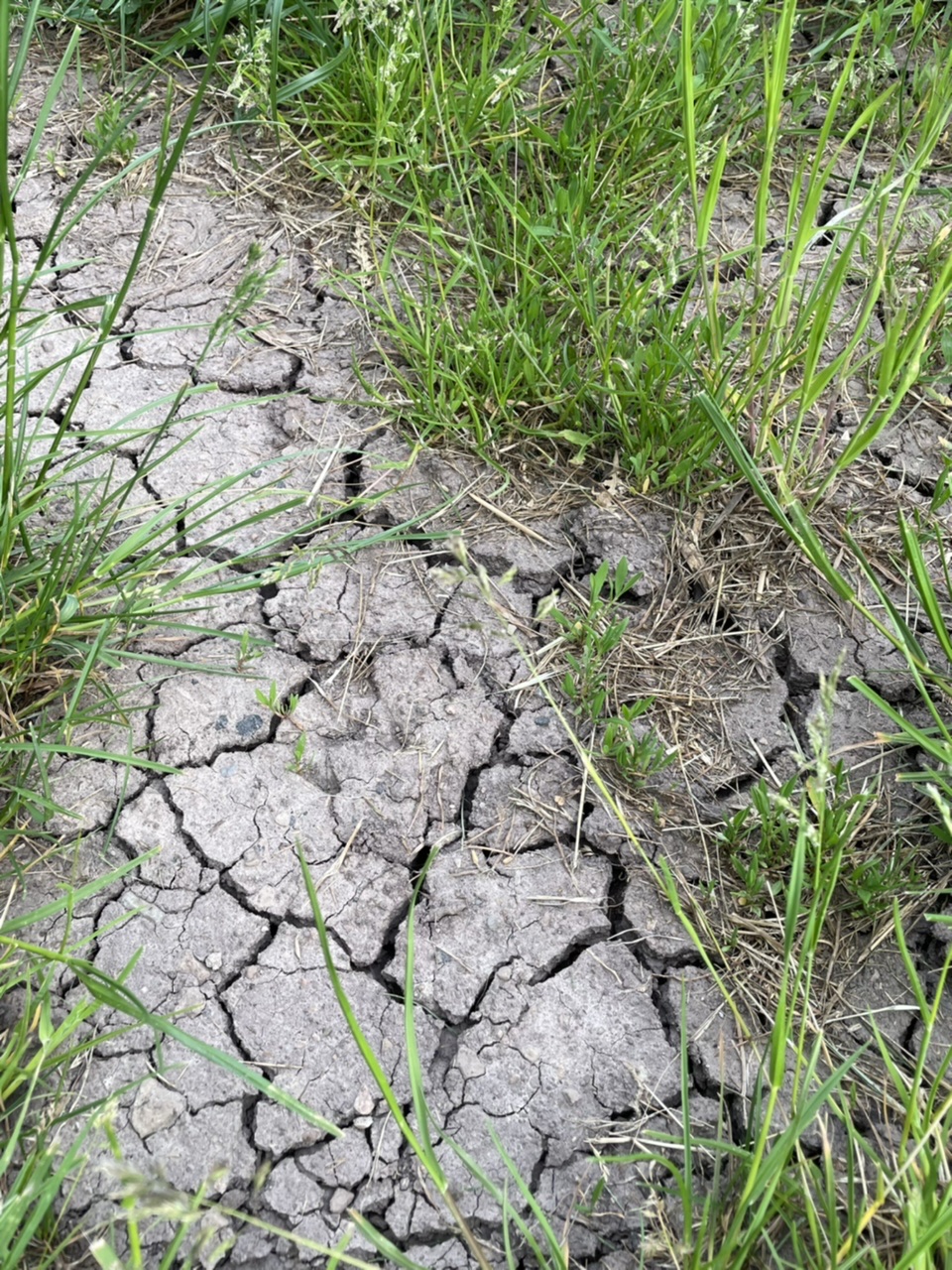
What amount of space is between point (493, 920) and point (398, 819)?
24 cm

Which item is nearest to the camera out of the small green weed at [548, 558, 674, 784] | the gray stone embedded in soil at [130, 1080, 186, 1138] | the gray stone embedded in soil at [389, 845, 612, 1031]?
the gray stone embedded in soil at [130, 1080, 186, 1138]

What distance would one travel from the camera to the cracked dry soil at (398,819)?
1.51 m

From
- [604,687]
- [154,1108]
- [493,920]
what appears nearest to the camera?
[154,1108]

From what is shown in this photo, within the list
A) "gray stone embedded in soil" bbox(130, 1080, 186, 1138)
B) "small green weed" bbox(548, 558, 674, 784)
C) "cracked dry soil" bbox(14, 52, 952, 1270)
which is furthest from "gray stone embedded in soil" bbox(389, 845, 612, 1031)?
"gray stone embedded in soil" bbox(130, 1080, 186, 1138)

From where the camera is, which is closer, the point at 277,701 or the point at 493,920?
the point at 493,920

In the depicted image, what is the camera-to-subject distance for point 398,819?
1792 mm

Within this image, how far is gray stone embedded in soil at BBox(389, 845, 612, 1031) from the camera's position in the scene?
1.65 metres

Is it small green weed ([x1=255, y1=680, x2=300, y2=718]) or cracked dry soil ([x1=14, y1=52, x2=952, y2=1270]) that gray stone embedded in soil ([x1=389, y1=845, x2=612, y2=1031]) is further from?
small green weed ([x1=255, y1=680, x2=300, y2=718])

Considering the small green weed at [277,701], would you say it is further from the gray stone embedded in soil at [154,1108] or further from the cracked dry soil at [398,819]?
the gray stone embedded in soil at [154,1108]

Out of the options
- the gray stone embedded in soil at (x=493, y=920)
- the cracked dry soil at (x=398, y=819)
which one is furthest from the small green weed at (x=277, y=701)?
Answer: the gray stone embedded in soil at (x=493, y=920)

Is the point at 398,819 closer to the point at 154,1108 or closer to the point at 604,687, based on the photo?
the point at 604,687

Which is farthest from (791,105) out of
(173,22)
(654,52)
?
(173,22)

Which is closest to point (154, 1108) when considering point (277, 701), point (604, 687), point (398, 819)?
point (398, 819)

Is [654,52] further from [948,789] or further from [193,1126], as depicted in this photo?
[193,1126]
